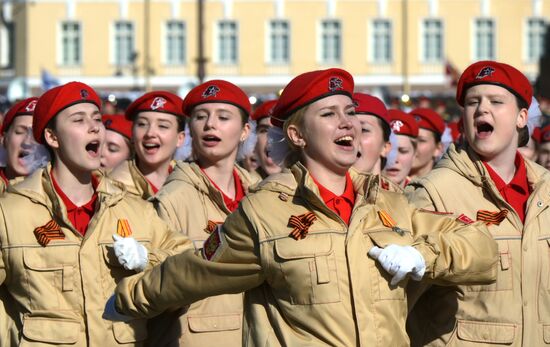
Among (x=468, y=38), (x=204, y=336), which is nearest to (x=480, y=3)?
(x=468, y=38)

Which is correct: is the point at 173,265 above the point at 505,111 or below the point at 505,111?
below

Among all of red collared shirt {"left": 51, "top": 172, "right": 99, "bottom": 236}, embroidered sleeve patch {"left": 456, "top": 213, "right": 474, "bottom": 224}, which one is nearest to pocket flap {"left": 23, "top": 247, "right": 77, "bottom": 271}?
red collared shirt {"left": 51, "top": 172, "right": 99, "bottom": 236}

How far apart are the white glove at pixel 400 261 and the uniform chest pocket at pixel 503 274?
45.2 inches

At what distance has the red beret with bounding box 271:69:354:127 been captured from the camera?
677 cm

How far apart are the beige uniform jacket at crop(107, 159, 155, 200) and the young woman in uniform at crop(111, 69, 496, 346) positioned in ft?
11.2

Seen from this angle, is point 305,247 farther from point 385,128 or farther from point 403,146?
point 403,146

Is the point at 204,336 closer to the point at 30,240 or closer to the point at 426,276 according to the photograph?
the point at 30,240

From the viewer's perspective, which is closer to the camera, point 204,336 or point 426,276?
point 426,276

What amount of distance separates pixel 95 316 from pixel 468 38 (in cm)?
4833

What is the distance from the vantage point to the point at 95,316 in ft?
24.8

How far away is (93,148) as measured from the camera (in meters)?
8.09

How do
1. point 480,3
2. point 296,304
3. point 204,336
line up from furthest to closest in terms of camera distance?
point 480,3, point 204,336, point 296,304

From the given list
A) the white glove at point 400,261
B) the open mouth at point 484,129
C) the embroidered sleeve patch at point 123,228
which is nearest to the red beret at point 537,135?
the open mouth at point 484,129

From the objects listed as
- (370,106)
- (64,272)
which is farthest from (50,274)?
(370,106)
